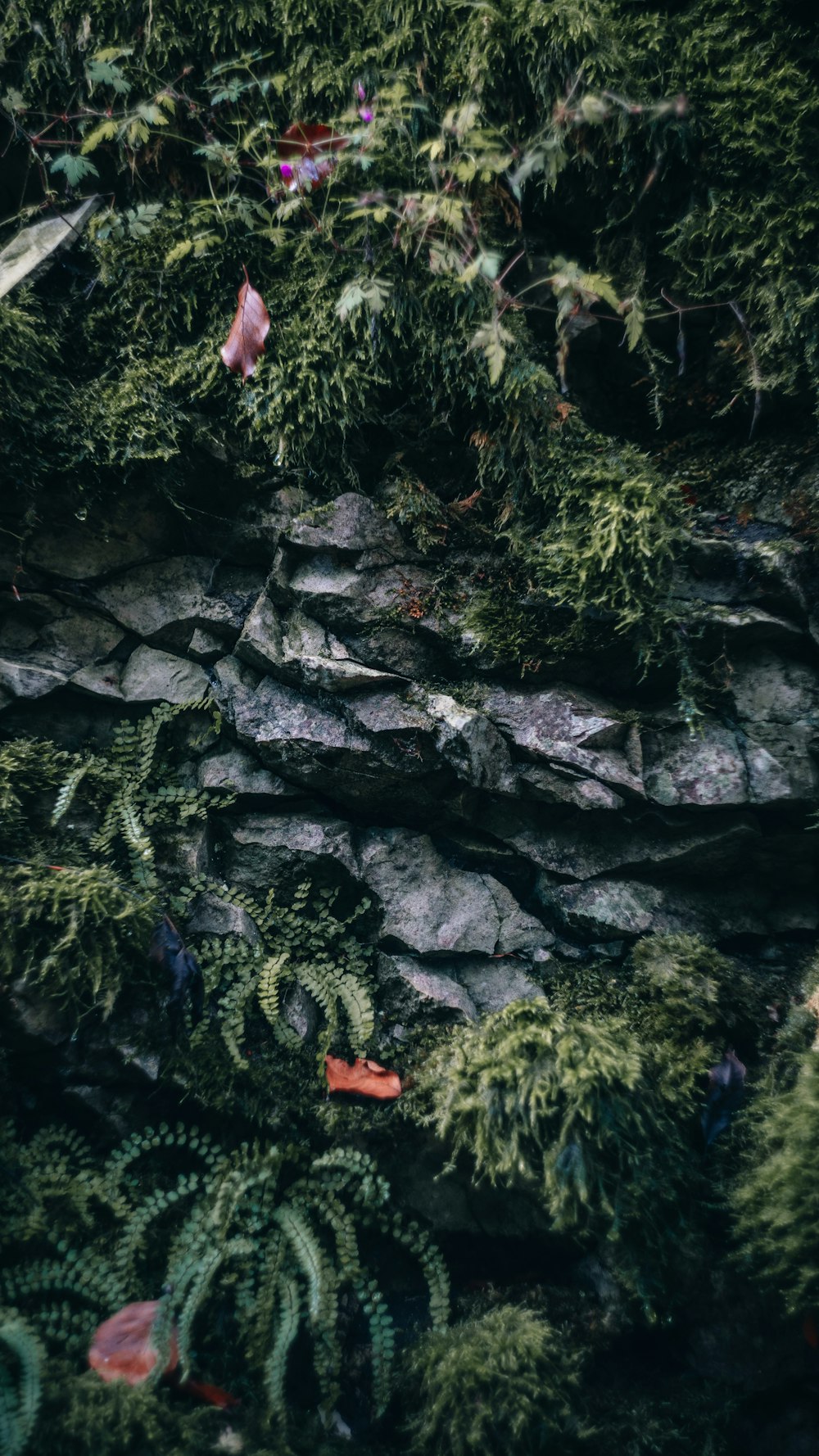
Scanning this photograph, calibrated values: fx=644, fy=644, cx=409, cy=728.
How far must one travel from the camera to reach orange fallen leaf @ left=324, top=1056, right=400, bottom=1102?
3109 mm

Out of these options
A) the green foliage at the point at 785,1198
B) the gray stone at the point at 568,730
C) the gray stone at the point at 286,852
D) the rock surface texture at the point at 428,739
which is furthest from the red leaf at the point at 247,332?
the green foliage at the point at 785,1198

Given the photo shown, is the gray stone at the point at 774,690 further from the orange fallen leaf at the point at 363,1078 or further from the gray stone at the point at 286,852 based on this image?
the orange fallen leaf at the point at 363,1078

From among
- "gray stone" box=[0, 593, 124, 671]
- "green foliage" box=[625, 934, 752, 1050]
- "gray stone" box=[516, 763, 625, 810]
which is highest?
"gray stone" box=[0, 593, 124, 671]

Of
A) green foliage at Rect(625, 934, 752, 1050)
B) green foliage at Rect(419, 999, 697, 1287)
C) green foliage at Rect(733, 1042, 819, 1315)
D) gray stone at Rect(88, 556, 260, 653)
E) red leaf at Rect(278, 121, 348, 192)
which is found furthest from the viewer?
gray stone at Rect(88, 556, 260, 653)

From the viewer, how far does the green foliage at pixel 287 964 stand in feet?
10.4

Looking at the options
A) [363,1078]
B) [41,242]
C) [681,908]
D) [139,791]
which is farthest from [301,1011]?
[41,242]

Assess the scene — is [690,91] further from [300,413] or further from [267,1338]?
[267,1338]

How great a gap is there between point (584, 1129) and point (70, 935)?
2.30 metres

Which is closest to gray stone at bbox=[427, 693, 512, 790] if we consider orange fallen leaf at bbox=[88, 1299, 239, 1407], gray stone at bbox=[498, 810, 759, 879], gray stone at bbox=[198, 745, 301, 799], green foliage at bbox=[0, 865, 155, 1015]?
gray stone at bbox=[498, 810, 759, 879]

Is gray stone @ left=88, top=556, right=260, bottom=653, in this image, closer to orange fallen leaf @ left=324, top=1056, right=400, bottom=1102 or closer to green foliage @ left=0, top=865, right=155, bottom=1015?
green foliage @ left=0, top=865, right=155, bottom=1015

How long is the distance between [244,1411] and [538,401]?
15.1 feet

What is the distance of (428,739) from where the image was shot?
11.2 ft

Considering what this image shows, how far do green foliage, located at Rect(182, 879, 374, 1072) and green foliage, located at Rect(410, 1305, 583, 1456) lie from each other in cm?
119

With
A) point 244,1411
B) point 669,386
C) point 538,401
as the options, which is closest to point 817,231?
point 669,386
